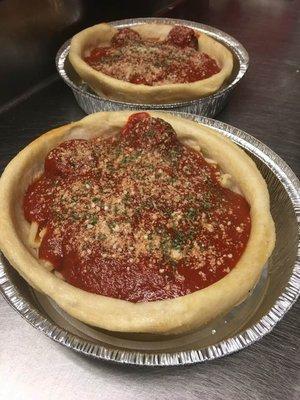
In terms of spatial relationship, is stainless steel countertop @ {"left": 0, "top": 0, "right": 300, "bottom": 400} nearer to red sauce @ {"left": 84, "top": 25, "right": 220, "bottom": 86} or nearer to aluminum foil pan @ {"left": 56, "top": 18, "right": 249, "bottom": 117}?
aluminum foil pan @ {"left": 56, "top": 18, "right": 249, "bottom": 117}

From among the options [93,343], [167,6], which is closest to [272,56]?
[167,6]

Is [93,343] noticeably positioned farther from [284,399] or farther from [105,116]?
[105,116]

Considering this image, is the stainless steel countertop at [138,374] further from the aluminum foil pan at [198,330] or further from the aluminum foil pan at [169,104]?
the aluminum foil pan at [169,104]

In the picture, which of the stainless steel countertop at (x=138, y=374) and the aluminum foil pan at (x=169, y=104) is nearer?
the stainless steel countertop at (x=138, y=374)

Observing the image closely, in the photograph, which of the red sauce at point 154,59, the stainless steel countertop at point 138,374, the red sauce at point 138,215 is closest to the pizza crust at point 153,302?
the red sauce at point 138,215

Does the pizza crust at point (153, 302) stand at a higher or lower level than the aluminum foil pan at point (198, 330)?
higher

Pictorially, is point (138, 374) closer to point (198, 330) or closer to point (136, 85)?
point (198, 330)
